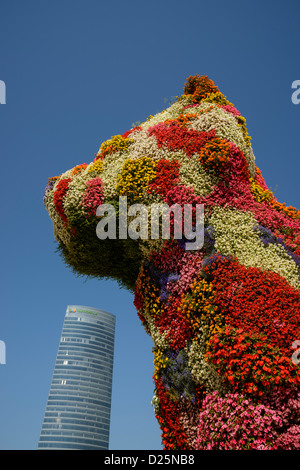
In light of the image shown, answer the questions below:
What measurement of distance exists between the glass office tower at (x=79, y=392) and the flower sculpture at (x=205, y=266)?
18163cm

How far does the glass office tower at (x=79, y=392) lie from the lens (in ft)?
550

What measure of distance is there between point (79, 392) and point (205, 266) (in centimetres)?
19041

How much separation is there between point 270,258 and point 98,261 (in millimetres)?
6821

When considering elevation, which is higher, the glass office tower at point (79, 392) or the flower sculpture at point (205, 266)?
the glass office tower at point (79, 392)

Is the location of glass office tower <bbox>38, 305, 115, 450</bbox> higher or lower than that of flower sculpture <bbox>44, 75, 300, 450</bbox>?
higher

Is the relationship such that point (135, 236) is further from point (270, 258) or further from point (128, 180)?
point (270, 258)

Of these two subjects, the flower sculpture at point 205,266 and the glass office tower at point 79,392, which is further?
the glass office tower at point 79,392

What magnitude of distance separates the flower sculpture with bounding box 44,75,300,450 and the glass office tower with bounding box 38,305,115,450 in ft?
596

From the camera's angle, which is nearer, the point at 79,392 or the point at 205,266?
the point at 205,266

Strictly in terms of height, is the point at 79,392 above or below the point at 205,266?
above

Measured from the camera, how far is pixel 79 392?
7077 inches

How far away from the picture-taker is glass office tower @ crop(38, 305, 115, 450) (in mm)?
167500
